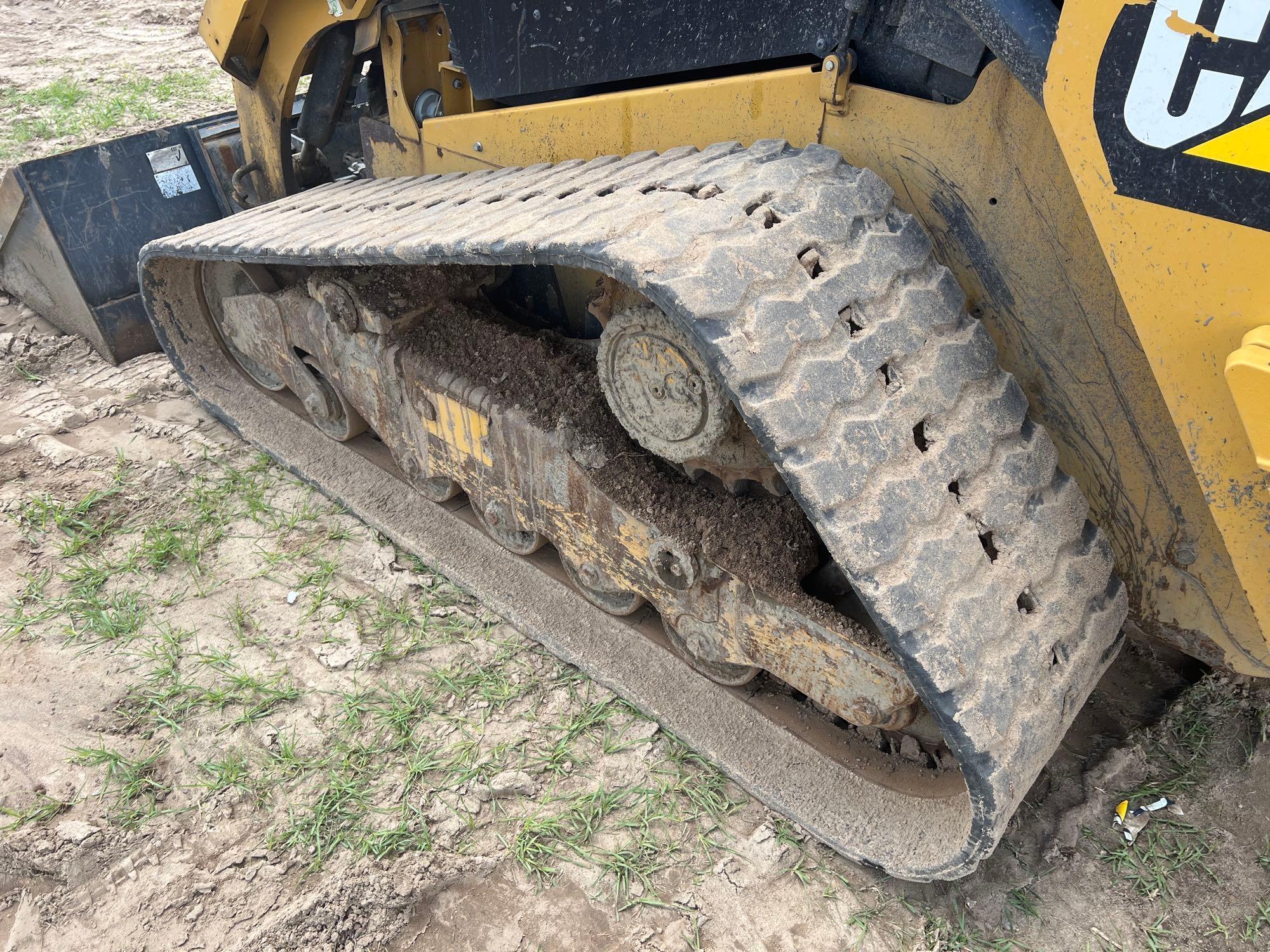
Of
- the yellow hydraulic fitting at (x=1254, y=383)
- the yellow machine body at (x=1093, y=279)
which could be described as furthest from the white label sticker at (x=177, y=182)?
the yellow hydraulic fitting at (x=1254, y=383)

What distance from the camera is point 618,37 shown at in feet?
7.20

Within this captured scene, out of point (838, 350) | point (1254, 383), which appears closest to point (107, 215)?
point (838, 350)

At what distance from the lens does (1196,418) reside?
1.42 metres

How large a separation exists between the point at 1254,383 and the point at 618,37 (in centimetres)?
155

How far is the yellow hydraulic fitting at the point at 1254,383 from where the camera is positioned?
124 centimetres

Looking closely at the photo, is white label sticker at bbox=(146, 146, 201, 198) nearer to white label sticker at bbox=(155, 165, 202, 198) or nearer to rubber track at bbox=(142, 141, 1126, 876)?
white label sticker at bbox=(155, 165, 202, 198)

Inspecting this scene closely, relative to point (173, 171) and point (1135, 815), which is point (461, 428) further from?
point (173, 171)

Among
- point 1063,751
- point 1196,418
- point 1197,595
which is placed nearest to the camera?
point 1196,418

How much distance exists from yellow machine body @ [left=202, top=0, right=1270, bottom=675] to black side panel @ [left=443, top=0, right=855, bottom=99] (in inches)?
2.3

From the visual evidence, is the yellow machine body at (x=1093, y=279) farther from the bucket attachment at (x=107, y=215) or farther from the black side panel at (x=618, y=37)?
the bucket attachment at (x=107, y=215)

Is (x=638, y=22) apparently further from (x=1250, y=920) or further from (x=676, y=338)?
(x=1250, y=920)

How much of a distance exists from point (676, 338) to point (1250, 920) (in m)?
1.70

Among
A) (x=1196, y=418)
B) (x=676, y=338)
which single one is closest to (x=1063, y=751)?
(x=1196, y=418)

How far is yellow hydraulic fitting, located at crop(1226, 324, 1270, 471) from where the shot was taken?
1244 mm
